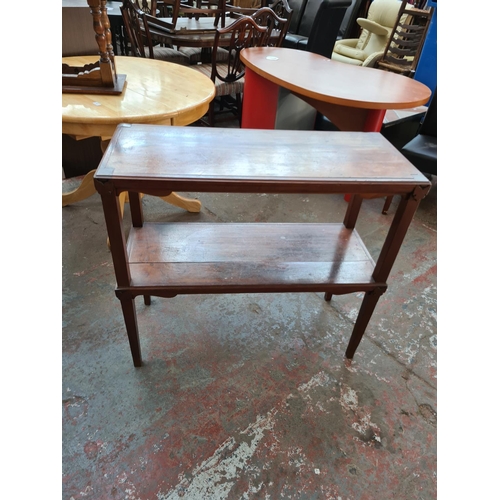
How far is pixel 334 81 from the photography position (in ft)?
8.13

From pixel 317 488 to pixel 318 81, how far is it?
2339mm

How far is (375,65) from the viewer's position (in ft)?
16.9

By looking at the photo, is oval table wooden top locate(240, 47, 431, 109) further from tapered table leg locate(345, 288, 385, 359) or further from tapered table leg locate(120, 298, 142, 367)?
tapered table leg locate(120, 298, 142, 367)

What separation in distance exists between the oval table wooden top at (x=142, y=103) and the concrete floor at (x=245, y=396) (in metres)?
0.77

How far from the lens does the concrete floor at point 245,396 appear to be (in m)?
1.19

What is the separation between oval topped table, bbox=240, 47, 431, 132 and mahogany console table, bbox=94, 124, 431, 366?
0.99 metres

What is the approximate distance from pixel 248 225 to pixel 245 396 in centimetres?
70

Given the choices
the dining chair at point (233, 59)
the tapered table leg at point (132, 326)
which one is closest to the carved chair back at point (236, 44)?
the dining chair at point (233, 59)

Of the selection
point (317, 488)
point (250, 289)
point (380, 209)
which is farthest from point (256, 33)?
point (317, 488)

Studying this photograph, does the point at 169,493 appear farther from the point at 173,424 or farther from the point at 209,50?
the point at 209,50

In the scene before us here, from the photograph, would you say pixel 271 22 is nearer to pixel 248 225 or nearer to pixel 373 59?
pixel 373 59

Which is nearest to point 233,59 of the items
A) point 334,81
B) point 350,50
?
point 334,81

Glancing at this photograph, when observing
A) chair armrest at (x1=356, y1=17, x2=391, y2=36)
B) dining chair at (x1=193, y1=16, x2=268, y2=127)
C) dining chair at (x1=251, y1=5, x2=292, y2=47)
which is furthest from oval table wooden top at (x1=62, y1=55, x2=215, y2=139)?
chair armrest at (x1=356, y1=17, x2=391, y2=36)

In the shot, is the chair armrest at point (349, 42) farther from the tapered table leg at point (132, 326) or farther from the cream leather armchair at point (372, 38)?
the tapered table leg at point (132, 326)
